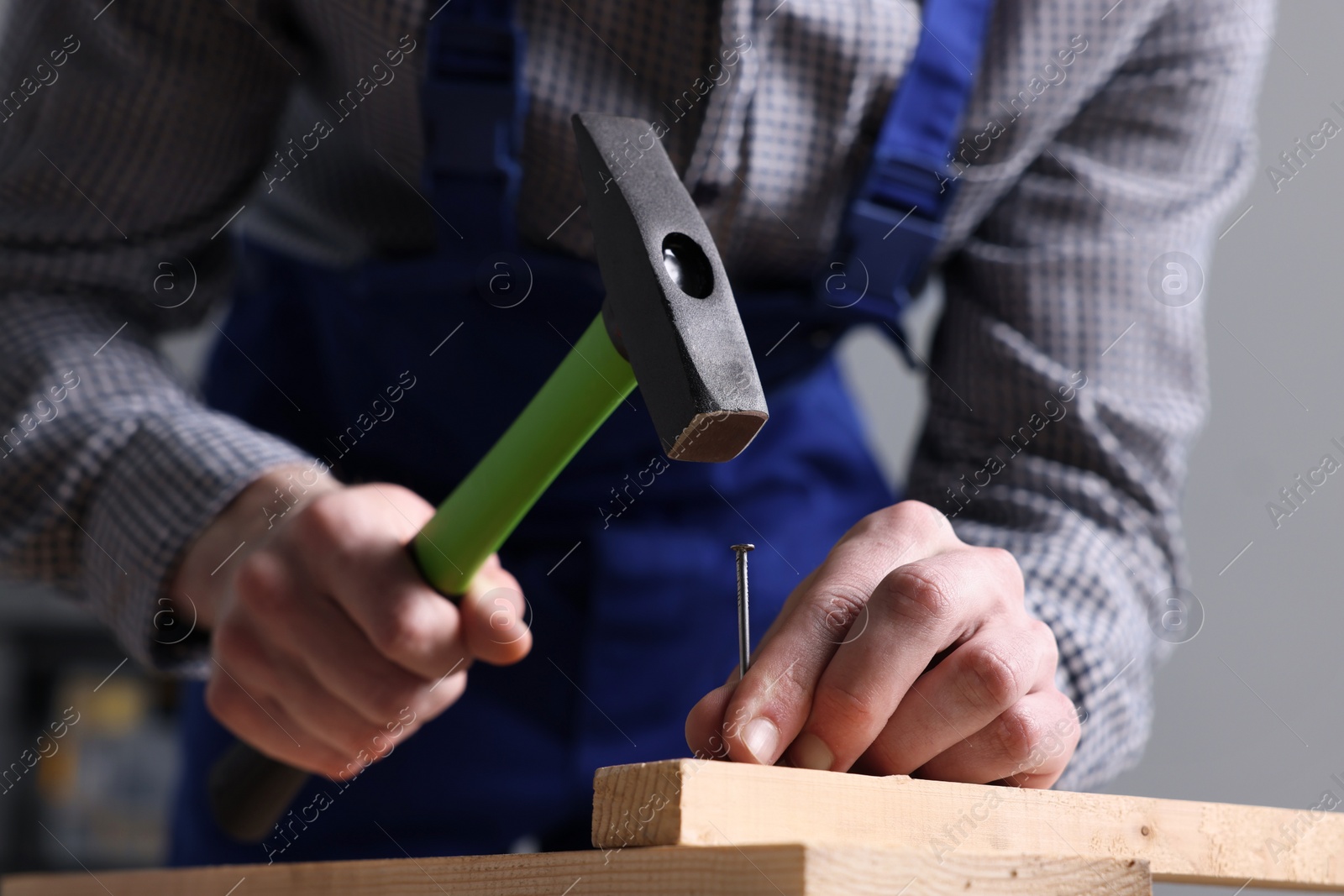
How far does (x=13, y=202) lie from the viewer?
727 mm

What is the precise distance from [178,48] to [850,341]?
37.3 inches

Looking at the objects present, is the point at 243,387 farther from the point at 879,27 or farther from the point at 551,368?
the point at 879,27

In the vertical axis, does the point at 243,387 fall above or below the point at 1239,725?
above

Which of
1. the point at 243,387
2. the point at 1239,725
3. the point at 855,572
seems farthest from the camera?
the point at 1239,725

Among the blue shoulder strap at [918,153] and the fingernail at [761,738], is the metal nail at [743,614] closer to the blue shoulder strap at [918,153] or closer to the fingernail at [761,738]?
the fingernail at [761,738]

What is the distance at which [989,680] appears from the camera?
1.39 ft

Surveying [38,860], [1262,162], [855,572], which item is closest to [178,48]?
[855,572]

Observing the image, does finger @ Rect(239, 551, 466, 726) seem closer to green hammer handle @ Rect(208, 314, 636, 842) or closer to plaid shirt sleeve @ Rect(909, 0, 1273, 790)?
green hammer handle @ Rect(208, 314, 636, 842)

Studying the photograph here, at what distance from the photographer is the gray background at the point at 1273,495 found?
113cm

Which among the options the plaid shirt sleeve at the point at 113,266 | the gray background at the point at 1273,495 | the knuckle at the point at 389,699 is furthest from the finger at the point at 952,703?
the gray background at the point at 1273,495

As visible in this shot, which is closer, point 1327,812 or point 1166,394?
point 1327,812

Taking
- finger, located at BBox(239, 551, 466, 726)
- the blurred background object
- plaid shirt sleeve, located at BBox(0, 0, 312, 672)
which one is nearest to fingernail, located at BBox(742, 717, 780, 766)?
finger, located at BBox(239, 551, 466, 726)

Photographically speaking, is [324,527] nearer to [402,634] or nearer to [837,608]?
[402,634]

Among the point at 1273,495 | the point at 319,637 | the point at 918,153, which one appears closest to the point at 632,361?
the point at 319,637
